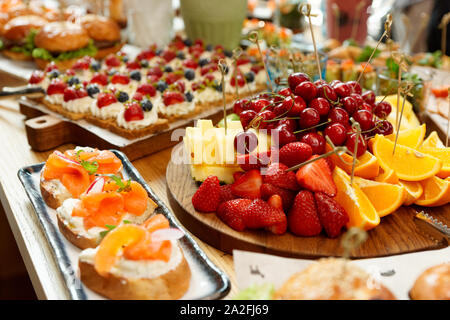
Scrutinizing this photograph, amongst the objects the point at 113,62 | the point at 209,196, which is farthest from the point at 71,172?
the point at 113,62

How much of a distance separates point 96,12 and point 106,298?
3490 millimetres

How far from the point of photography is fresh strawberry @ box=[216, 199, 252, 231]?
1.34 meters

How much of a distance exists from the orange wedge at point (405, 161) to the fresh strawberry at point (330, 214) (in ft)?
1.05

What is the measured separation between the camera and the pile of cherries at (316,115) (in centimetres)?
148

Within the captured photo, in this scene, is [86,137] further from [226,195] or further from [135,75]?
[226,195]

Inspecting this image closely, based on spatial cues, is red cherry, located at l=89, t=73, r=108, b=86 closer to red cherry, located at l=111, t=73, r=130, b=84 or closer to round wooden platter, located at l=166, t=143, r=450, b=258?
red cherry, located at l=111, t=73, r=130, b=84

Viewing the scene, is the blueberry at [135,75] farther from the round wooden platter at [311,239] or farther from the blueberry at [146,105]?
the round wooden platter at [311,239]

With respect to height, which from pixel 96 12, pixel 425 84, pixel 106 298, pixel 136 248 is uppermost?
pixel 96 12

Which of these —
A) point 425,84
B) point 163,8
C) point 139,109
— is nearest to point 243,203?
point 139,109

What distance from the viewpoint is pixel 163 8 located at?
11.3ft

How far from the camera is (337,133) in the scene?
147cm

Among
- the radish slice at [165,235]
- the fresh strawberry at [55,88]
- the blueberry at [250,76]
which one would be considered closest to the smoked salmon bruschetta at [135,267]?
the radish slice at [165,235]

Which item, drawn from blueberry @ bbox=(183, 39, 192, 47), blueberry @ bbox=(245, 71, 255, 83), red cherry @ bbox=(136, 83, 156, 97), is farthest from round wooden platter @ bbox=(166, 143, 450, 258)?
blueberry @ bbox=(183, 39, 192, 47)
